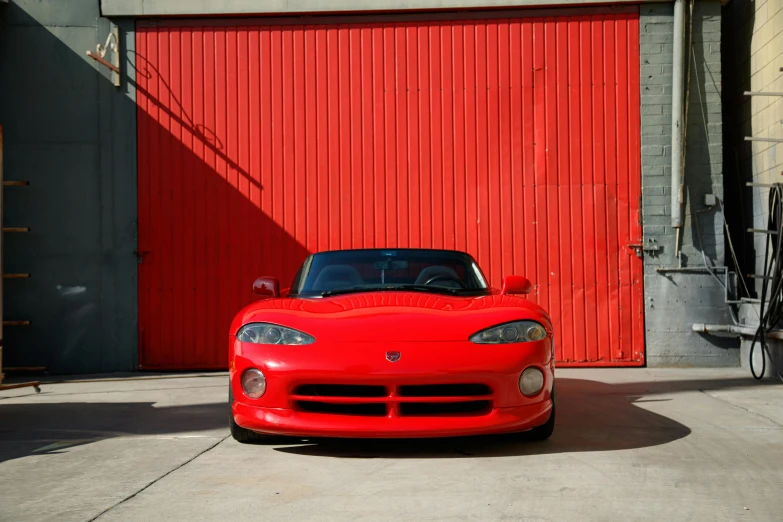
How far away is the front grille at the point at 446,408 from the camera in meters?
4.48

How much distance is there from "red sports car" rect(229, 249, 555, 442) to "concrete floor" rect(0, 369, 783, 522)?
203 mm

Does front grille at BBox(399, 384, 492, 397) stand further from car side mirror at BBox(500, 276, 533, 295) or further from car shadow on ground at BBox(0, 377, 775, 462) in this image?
car side mirror at BBox(500, 276, 533, 295)

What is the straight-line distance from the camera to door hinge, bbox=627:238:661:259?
9.61m

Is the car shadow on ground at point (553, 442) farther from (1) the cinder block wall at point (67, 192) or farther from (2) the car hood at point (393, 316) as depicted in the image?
(1) the cinder block wall at point (67, 192)

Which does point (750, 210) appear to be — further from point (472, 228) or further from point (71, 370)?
point (71, 370)

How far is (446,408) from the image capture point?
178 inches

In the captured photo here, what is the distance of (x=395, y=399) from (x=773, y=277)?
5.03 meters

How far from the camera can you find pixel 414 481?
3975mm

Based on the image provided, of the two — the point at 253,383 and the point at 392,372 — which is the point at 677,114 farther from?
the point at 253,383

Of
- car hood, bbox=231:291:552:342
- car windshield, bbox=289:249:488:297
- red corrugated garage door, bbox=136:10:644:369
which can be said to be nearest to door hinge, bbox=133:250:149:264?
red corrugated garage door, bbox=136:10:644:369

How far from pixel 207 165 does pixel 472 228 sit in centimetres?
306

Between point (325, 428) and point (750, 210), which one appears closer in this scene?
point (325, 428)

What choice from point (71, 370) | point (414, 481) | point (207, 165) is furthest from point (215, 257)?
point (414, 481)

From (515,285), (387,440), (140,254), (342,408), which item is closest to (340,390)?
(342,408)
